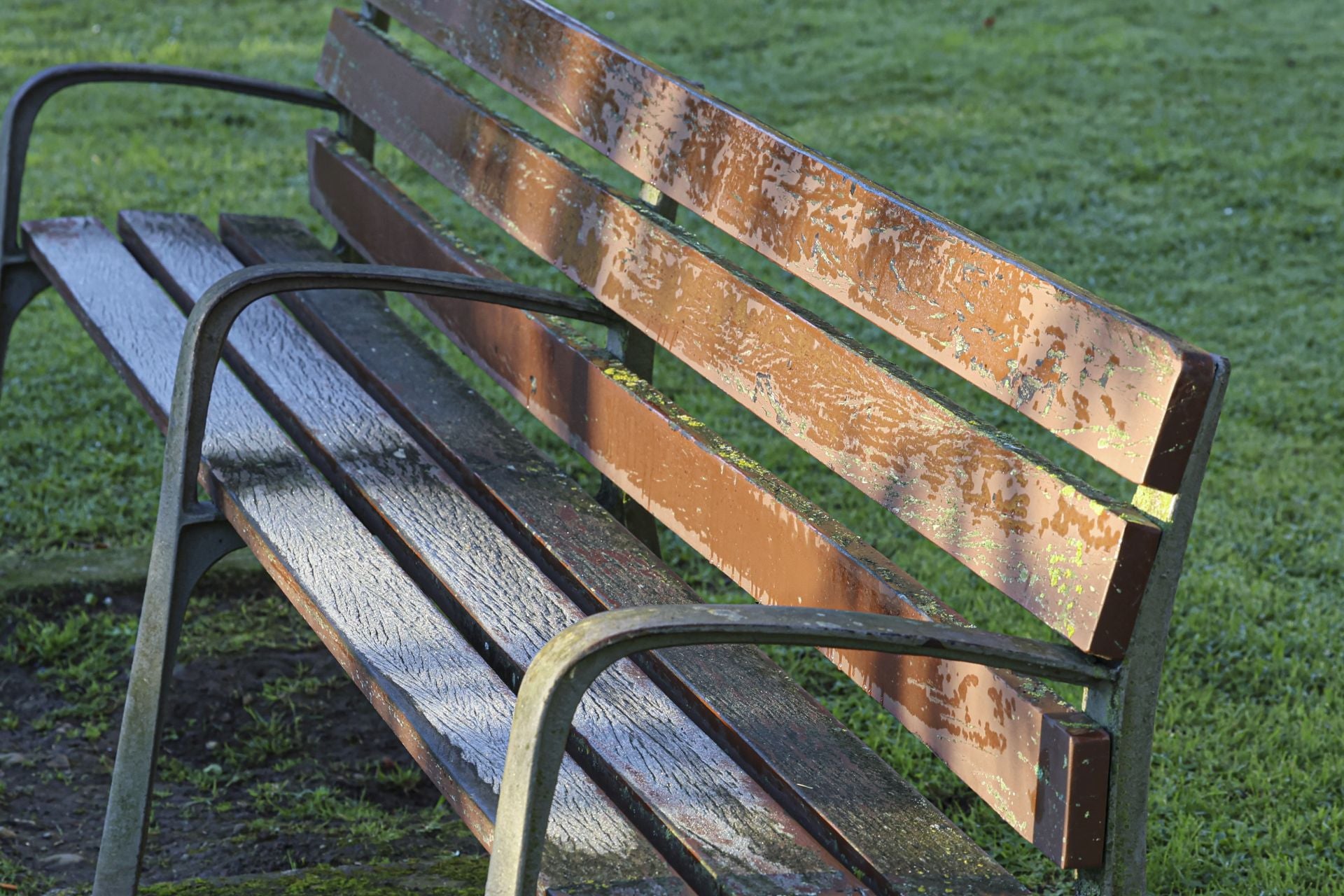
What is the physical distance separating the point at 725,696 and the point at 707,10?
9.04 meters

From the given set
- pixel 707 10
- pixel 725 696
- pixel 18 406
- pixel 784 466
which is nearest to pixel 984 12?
pixel 707 10

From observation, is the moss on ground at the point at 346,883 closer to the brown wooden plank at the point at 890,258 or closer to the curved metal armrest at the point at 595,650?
the curved metal armrest at the point at 595,650

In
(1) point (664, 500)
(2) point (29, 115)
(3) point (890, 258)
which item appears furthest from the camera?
(2) point (29, 115)

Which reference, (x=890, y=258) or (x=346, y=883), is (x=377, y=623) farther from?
(x=890, y=258)

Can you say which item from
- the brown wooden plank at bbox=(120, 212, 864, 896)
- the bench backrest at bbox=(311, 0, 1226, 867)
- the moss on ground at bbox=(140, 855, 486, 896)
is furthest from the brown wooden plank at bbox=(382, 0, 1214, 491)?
the moss on ground at bbox=(140, 855, 486, 896)

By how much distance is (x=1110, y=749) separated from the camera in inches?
61.4

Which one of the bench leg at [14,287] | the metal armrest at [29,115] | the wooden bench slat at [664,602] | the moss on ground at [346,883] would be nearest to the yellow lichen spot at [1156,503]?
the wooden bench slat at [664,602]

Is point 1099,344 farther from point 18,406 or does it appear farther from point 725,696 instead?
point 18,406

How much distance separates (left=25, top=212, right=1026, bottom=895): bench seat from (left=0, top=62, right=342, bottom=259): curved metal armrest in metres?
0.22

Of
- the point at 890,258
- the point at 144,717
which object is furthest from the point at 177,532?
the point at 890,258

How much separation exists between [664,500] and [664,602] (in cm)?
22

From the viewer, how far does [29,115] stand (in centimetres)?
324

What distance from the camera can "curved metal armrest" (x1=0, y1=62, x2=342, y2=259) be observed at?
10.6ft

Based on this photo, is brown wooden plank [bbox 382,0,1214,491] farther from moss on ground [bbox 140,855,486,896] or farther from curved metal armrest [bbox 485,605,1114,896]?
moss on ground [bbox 140,855,486,896]
